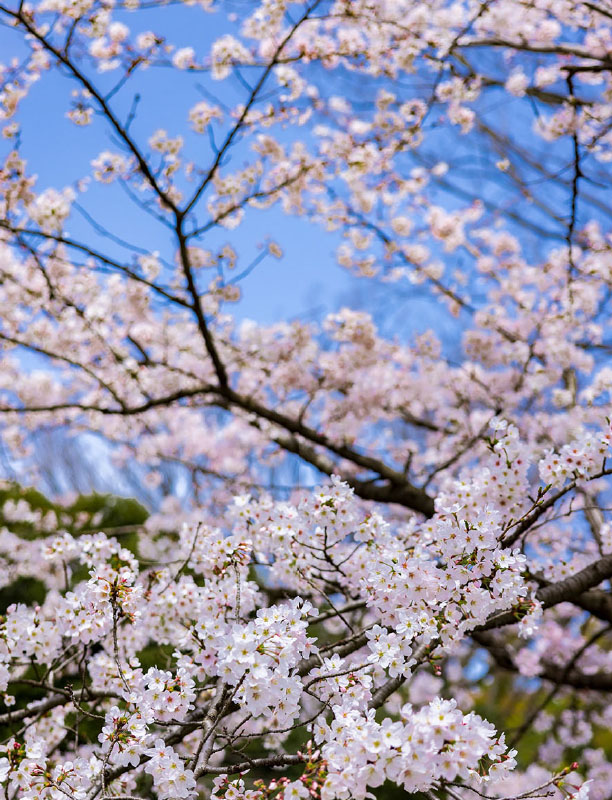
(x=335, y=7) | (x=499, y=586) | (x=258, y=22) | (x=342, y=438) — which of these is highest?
(x=335, y=7)

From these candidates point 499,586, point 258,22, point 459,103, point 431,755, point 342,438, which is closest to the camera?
point 431,755

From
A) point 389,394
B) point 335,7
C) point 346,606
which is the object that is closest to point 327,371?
point 389,394

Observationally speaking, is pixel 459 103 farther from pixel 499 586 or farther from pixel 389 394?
pixel 499 586

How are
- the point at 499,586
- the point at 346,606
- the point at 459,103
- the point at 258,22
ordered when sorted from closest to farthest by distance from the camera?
the point at 499,586 < the point at 346,606 < the point at 258,22 < the point at 459,103

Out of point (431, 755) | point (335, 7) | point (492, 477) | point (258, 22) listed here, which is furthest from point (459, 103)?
point (431, 755)

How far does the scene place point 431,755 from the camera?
161 centimetres

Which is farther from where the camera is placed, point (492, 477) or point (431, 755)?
point (492, 477)

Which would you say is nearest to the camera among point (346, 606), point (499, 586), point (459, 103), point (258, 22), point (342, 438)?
point (499, 586)

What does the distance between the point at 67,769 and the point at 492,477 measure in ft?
6.83

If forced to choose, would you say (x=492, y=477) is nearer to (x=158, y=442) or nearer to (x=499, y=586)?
(x=499, y=586)

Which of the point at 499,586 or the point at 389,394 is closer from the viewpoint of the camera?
the point at 499,586

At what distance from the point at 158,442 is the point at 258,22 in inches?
250

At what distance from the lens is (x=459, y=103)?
5.50 meters

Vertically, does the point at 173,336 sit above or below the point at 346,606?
above
